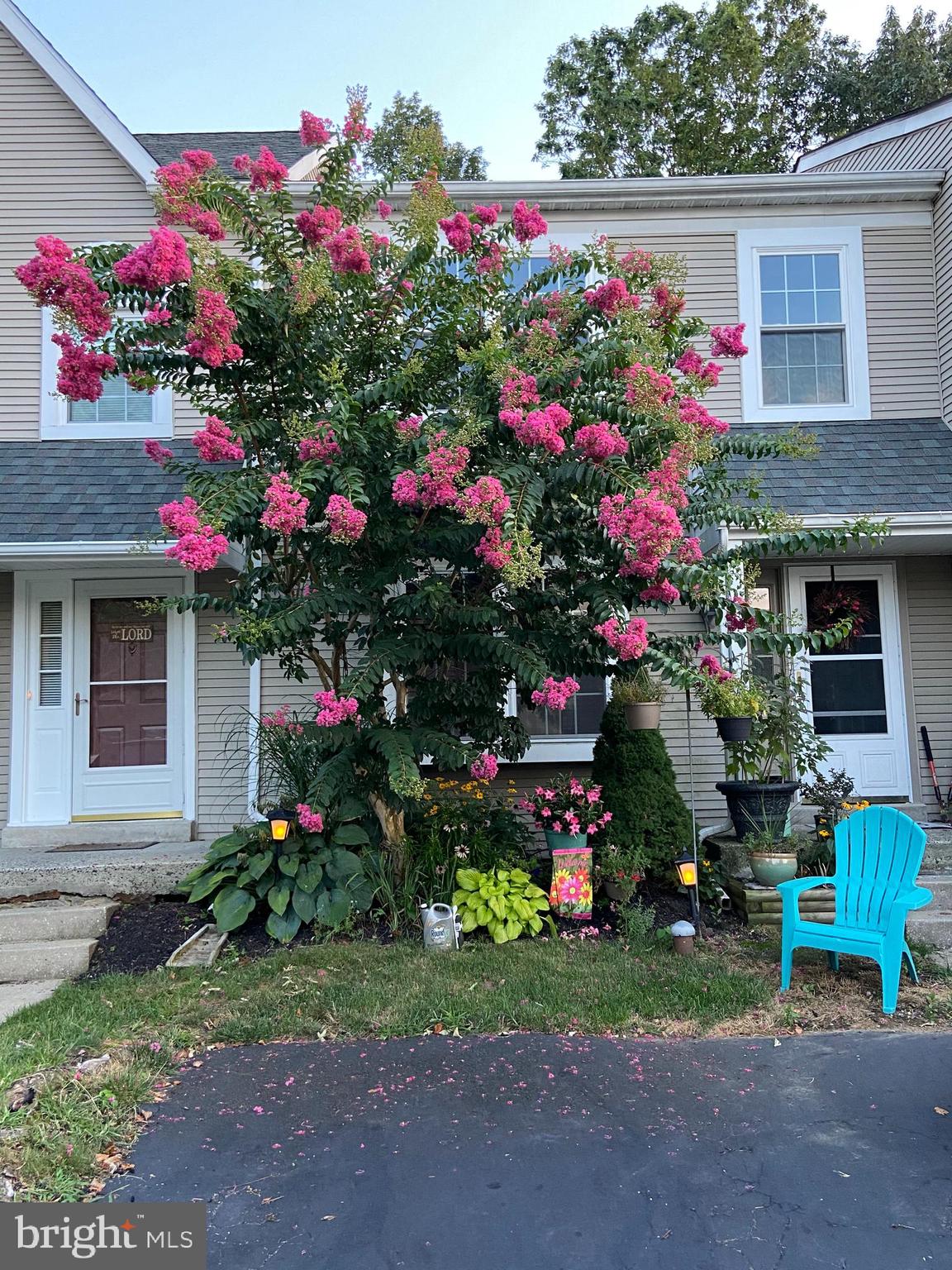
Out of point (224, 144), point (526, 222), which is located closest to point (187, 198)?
point (526, 222)

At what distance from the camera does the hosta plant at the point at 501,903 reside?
5.63 metres

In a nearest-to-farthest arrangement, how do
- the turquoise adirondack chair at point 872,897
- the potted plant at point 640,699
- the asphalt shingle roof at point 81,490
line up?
the turquoise adirondack chair at point 872,897 < the potted plant at point 640,699 < the asphalt shingle roof at point 81,490

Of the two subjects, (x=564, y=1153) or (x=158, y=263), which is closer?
(x=564, y=1153)

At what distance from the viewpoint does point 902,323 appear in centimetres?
836

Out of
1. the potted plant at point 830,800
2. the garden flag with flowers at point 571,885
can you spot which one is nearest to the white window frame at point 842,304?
the potted plant at point 830,800

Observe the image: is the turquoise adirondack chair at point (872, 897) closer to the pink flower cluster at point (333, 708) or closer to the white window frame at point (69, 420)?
the pink flower cluster at point (333, 708)

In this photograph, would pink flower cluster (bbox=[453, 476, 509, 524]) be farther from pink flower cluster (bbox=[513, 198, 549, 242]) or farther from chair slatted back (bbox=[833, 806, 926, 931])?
chair slatted back (bbox=[833, 806, 926, 931])

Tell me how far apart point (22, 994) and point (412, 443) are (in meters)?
3.84

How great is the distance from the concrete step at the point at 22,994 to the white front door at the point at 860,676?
6.33 metres

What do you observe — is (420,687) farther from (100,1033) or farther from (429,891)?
(100,1033)

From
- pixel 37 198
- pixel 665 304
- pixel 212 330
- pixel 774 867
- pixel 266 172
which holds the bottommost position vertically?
pixel 774 867

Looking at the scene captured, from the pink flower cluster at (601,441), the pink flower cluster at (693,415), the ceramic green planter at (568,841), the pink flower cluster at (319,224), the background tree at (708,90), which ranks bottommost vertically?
the ceramic green planter at (568,841)

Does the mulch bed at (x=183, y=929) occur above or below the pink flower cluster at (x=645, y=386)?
below

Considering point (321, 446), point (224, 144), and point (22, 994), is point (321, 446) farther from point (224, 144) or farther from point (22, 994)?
point (224, 144)
